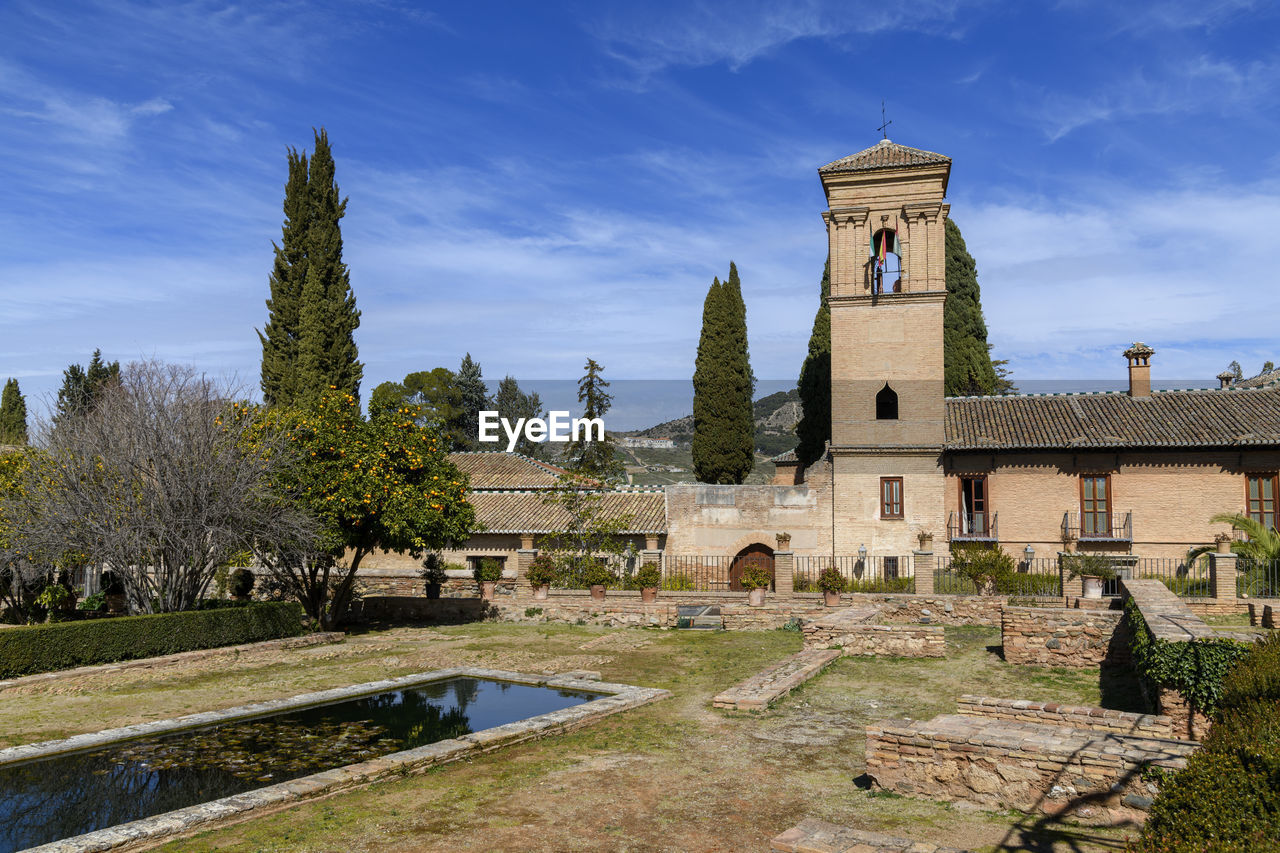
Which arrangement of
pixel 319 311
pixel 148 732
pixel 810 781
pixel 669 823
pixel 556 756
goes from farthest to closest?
pixel 319 311, pixel 148 732, pixel 556 756, pixel 810 781, pixel 669 823

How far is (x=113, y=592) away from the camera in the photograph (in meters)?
24.2

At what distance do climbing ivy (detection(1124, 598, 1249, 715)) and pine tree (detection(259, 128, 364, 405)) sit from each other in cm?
2957

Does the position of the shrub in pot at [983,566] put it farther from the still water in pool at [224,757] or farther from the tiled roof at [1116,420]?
the still water in pool at [224,757]

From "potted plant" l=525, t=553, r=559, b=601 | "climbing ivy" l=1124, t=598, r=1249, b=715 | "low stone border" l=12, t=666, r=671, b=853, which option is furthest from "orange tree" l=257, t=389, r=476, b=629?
"climbing ivy" l=1124, t=598, r=1249, b=715

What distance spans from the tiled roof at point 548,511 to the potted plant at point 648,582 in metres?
5.81

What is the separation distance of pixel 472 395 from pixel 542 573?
45809 millimetres

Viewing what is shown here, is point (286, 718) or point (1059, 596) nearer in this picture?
point (286, 718)

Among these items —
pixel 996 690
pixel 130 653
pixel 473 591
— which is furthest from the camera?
pixel 473 591

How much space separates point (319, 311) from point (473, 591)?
14.5 m

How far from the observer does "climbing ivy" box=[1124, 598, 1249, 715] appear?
9.35m

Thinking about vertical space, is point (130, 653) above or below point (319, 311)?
below

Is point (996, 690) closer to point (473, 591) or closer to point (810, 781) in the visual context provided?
point (810, 781)

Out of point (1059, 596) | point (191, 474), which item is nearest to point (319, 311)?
point (191, 474)

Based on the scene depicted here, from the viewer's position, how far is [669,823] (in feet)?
24.8
